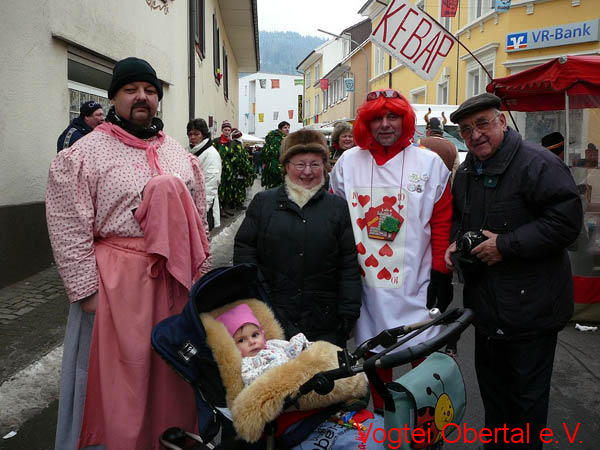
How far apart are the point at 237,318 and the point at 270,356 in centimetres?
30

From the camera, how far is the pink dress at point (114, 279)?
104 inches

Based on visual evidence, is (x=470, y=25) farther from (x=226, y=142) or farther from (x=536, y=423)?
(x=536, y=423)

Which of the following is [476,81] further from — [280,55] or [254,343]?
[280,55]

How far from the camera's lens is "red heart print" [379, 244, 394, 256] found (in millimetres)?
3039

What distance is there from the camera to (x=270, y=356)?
247 cm

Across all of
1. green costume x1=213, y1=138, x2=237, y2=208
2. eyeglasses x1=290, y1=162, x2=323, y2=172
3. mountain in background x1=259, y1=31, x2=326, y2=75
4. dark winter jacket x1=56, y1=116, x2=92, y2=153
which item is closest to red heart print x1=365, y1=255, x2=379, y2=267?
eyeglasses x1=290, y1=162, x2=323, y2=172

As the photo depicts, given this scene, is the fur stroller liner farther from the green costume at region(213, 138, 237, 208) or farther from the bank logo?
the bank logo

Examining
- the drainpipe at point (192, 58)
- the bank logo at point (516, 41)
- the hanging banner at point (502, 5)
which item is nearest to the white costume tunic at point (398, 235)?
the drainpipe at point (192, 58)

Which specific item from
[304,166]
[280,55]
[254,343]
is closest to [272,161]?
[304,166]

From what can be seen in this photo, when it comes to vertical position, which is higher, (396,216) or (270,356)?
(396,216)

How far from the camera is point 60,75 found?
6.98 metres

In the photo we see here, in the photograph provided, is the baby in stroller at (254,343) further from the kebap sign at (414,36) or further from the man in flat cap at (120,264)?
the kebap sign at (414,36)

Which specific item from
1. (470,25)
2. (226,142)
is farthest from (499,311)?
(470,25)

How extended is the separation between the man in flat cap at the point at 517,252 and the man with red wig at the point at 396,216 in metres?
0.19
